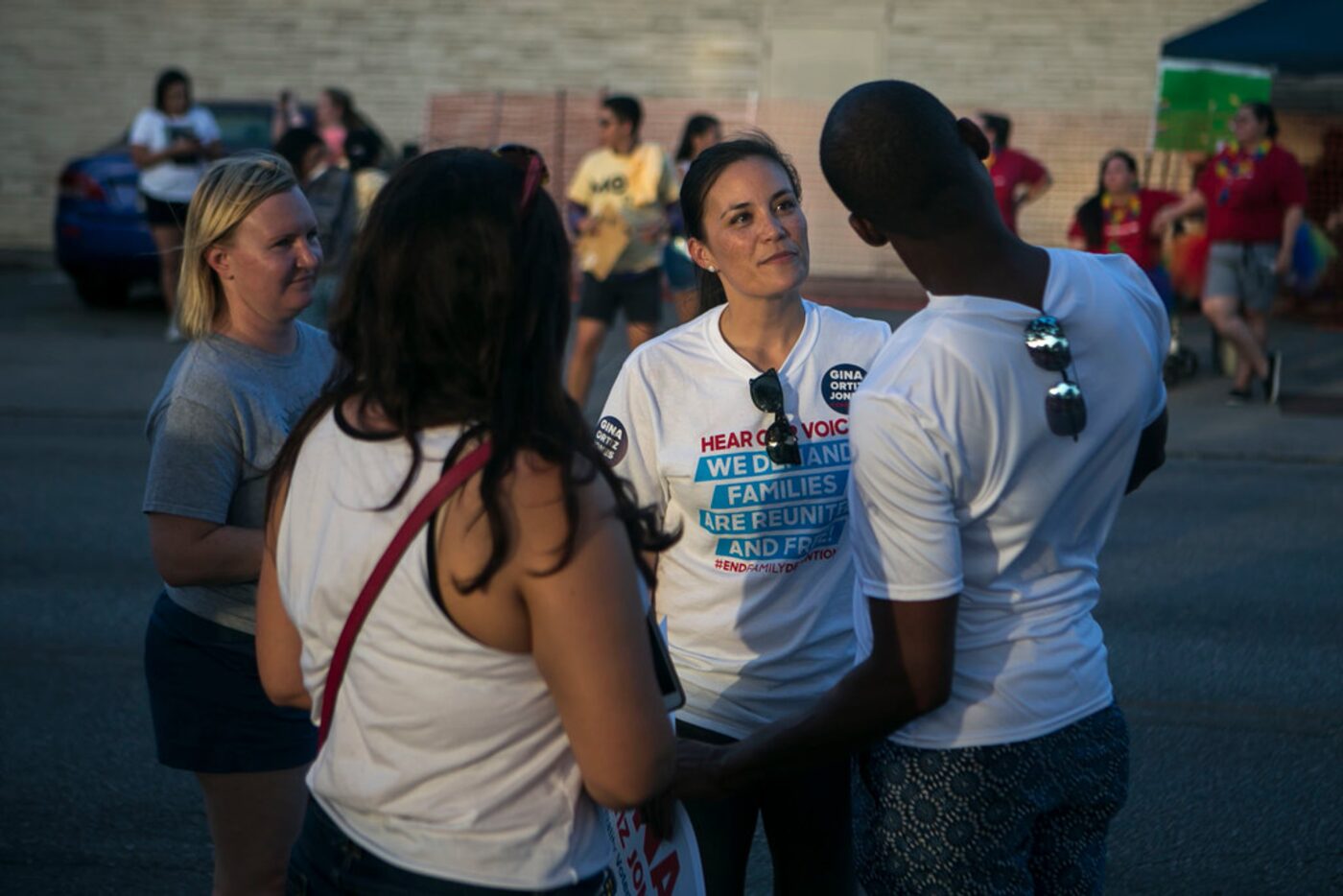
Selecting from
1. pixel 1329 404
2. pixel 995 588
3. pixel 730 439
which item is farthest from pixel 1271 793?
pixel 1329 404

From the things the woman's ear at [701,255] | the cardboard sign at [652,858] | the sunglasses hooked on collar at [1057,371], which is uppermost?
the woman's ear at [701,255]

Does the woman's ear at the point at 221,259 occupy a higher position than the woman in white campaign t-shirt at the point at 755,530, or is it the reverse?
the woman's ear at the point at 221,259

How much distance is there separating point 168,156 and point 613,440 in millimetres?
11119

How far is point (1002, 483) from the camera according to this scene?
227 centimetres

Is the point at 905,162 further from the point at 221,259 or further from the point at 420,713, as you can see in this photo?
the point at 221,259

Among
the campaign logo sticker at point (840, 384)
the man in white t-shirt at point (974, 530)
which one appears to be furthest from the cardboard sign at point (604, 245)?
the man in white t-shirt at point (974, 530)

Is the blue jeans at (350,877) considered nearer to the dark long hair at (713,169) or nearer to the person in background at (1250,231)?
the dark long hair at (713,169)

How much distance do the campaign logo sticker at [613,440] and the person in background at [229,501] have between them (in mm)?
603

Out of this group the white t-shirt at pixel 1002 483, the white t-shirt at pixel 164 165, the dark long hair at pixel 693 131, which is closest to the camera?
the white t-shirt at pixel 1002 483

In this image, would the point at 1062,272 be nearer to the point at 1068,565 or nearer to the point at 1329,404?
the point at 1068,565

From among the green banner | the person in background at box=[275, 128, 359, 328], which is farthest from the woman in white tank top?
the green banner

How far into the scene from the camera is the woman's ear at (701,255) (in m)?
3.52

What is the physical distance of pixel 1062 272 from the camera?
2.36 m

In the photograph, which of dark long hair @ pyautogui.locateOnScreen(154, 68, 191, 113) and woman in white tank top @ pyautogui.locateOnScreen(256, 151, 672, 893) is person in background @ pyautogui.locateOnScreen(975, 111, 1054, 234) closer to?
dark long hair @ pyautogui.locateOnScreen(154, 68, 191, 113)
